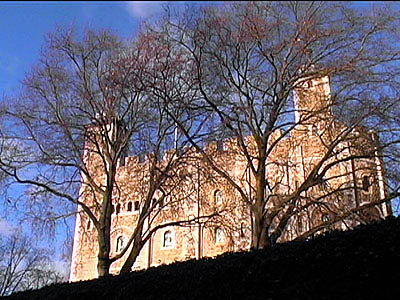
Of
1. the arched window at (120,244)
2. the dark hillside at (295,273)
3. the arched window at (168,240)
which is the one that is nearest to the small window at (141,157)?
the dark hillside at (295,273)

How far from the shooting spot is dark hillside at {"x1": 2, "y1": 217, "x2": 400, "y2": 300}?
5297mm

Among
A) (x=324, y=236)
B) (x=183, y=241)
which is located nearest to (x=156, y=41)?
(x=324, y=236)

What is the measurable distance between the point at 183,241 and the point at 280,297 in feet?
82.5

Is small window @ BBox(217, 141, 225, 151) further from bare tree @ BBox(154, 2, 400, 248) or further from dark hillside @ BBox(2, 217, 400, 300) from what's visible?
dark hillside @ BBox(2, 217, 400, 300)

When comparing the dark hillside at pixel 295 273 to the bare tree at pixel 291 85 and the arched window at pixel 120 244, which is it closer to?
the bare tree at pixel 291 85

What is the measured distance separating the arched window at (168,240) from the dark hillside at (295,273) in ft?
Answer: 76.9

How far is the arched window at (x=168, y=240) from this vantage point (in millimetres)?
31484

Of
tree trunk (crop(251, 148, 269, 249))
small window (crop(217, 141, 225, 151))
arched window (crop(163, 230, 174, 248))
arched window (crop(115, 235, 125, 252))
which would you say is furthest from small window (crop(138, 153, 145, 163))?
arched window (crop(163, 230, 174, 248))

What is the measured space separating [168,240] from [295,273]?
1037 inches

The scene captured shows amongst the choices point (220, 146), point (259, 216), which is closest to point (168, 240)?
point (220, 146)

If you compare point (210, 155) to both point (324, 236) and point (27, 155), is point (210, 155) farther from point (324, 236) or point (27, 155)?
point (324, 236)

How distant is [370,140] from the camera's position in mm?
→ 11789

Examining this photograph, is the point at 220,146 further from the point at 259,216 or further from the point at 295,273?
the point at 295,273

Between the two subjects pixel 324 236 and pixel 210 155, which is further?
pixel 210 155
